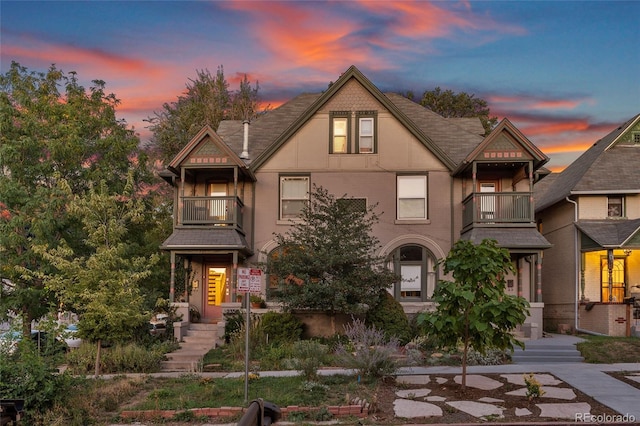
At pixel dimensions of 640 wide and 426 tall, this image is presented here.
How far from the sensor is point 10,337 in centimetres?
1064

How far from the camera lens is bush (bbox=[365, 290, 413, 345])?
18.0 m

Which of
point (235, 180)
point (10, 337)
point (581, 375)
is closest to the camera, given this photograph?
point (10, 337)

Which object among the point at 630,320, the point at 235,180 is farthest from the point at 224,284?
the point at 630,320

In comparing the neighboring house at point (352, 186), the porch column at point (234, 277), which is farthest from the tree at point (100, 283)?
the neighboring house at point (352, 186)

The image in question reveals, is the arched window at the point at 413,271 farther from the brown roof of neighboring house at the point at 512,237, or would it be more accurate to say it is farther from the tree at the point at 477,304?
the tree at the point at 477,304

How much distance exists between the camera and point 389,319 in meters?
18.3

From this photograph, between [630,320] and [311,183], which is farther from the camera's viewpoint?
[311,183]

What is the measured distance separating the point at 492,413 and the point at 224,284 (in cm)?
1476

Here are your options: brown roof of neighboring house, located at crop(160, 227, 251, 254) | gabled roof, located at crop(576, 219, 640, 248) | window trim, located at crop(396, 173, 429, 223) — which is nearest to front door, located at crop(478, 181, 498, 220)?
window trim, located at crop(396, 173, 429, 223)

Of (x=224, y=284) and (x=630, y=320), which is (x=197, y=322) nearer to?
(x=224, y=284)

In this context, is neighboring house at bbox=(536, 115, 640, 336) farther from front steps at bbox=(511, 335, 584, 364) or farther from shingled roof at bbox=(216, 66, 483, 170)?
Answer: shingled roof at bbox=(216, 66, 483, 170)

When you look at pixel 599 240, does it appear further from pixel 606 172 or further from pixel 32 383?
pixel 32 383

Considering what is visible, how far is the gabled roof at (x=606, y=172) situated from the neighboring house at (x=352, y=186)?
7.69ft

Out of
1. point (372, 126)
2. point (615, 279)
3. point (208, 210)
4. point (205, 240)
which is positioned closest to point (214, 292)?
point (205, 240)
